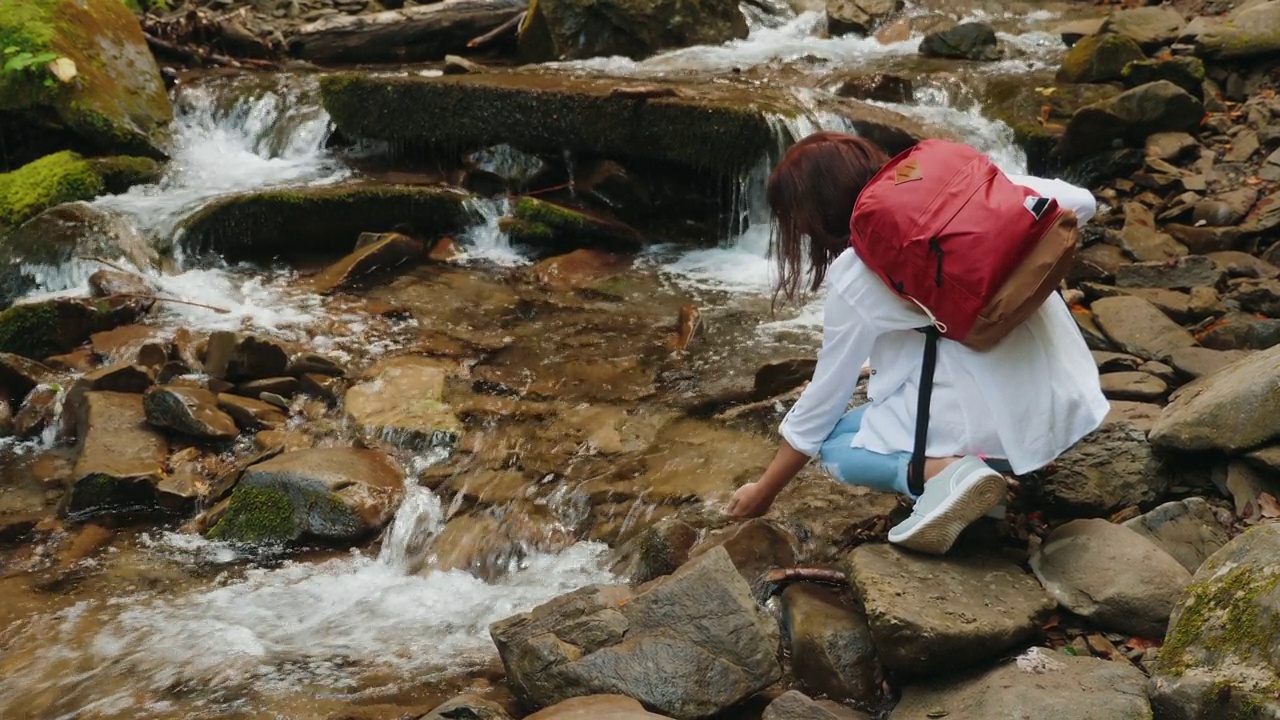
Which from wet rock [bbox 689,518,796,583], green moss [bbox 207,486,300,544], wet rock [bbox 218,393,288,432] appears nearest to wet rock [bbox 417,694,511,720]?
wet rock [bbox 689,518,796,583]

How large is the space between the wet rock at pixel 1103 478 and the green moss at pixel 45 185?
8255mm

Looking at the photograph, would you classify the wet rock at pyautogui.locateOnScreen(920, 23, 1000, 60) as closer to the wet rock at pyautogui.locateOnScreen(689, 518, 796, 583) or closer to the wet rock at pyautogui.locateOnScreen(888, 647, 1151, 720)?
the wet rock at pyautogui.locateOnScreen(689, 518, 796, 583)

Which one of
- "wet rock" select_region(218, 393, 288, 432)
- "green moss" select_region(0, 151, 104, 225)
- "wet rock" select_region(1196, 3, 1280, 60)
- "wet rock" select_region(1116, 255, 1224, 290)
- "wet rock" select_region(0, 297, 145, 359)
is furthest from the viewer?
"green moss" select_region(0, 151, 104, 225)

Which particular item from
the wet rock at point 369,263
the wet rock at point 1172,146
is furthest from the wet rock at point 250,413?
the wet rock at point 1172,146

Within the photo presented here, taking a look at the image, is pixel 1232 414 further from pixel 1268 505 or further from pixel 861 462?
pixel 861 462

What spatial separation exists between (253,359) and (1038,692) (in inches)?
197

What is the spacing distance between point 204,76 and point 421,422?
804 centimetres

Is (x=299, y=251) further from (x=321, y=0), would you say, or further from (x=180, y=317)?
(x=321, y=0)

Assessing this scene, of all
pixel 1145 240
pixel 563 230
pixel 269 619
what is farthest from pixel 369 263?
pixel 1145 240

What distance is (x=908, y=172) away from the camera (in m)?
3.12

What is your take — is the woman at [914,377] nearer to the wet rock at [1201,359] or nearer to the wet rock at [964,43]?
the wet rock at [1201,359]

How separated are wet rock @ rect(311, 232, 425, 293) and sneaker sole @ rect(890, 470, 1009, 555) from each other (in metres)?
5.85

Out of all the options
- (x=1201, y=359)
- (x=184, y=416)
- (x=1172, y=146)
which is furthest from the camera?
(x=1172, y=146)

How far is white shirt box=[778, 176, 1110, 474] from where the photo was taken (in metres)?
3.25
